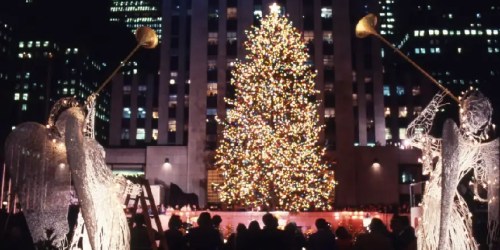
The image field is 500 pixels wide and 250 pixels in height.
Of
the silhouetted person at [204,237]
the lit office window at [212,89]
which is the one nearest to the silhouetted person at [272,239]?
the silhouetted person at [204,237]

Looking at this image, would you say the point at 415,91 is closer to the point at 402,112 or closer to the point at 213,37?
the point at 402,112

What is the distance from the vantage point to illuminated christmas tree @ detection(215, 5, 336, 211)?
84.3ft

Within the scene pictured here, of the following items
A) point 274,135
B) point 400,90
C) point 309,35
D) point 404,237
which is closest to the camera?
point 404,237

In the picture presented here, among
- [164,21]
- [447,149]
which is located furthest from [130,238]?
[164,21]

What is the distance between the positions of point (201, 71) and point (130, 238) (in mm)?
33408

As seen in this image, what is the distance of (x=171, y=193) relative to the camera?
35.3m

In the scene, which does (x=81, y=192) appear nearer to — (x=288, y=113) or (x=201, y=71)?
(x=288, y=113)

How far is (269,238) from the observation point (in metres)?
8.25

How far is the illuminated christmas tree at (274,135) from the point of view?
2569 cm

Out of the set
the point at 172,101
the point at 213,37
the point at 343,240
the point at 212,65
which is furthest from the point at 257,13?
the point at 343,240

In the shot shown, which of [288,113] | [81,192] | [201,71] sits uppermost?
[201,71]

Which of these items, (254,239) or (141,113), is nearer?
(254,239)

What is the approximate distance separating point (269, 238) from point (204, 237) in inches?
48.6

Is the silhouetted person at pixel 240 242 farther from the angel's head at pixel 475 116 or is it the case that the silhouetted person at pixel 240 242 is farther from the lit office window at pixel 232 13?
the lit office window at pixel 232 13
